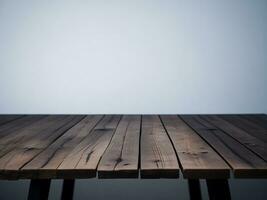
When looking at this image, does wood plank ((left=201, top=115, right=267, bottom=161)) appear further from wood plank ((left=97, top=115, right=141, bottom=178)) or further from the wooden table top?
wood plank ((left=97, top=115, right=141, bottom=178))

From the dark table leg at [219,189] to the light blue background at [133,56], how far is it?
1.10 meters

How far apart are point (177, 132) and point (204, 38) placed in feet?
2.98

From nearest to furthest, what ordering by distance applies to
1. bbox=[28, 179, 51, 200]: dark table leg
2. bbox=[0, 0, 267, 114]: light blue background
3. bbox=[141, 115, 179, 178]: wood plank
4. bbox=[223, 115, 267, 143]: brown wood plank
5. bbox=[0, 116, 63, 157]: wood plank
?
bbox=[141, 115, 179, 178]: wood plank, bbox=[28, 179, 51, 200]: dark table leg, bbox=[0, 116, 63, 157]: wood plank, bbox=[223, 115, 267, 143]: brown wood plank, bbox=[0, 0, 267, 114]: light blue background

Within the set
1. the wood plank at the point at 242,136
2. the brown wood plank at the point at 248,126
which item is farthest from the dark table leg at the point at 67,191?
the brown wood plank at the point at 248,126

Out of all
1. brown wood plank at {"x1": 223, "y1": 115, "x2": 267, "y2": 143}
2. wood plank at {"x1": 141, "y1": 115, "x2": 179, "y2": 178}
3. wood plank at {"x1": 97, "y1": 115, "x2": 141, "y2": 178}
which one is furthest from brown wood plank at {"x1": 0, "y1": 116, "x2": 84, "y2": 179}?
brown wood plank at {"x1": 223, "y1": 115, "x2": 267, "y2": 143}

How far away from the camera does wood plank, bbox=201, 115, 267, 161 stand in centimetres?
108

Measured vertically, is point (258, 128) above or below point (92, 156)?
above

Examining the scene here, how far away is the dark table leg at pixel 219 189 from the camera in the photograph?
1.03 m

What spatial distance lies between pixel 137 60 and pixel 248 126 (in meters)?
0.89

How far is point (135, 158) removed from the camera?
97 cm

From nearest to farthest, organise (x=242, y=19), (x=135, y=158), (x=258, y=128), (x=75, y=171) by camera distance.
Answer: (x=75, y=171), (x=135, y=158), (x=258, y=128), (x=242, y=19)

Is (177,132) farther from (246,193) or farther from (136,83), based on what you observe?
(246,193)

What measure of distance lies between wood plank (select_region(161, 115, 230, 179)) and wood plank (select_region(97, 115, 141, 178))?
0.15 meters

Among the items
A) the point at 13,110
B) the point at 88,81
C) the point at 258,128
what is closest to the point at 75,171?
the point at 258,128
